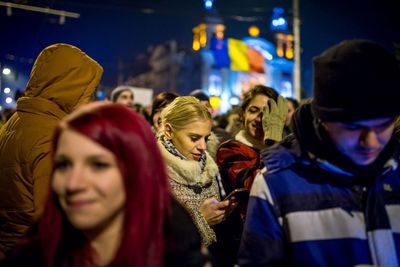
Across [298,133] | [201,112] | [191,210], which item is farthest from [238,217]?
[298,133]

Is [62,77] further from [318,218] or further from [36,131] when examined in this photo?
[318,218]

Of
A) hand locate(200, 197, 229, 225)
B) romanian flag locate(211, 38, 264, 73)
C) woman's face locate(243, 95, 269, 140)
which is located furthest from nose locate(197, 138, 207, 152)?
romanian flag locate(211, 38, 264, 73)

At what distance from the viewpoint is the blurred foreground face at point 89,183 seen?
71.5 inches

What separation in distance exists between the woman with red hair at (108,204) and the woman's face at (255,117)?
2469 millimetres

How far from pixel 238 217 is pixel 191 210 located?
509 millimetres

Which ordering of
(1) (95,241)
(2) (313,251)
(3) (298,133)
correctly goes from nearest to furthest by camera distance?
(1) (95,241) < (2) (313,251) < (3) (298,133)

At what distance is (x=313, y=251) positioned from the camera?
86.1 inches

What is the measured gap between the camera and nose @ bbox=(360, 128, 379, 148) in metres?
2.15

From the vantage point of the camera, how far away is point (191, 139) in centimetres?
392

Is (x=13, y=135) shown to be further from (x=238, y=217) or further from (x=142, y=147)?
(x=238, y=217)

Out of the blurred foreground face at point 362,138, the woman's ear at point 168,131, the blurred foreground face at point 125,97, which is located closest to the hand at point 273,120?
the woman's ear at point 168,131

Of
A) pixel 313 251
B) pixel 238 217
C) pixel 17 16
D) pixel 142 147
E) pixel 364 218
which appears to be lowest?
pixel 238 217

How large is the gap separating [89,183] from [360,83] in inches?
52.9

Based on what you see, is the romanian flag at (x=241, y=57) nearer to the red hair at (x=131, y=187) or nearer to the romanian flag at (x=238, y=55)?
the romanian flag at (x=238, y=55)
